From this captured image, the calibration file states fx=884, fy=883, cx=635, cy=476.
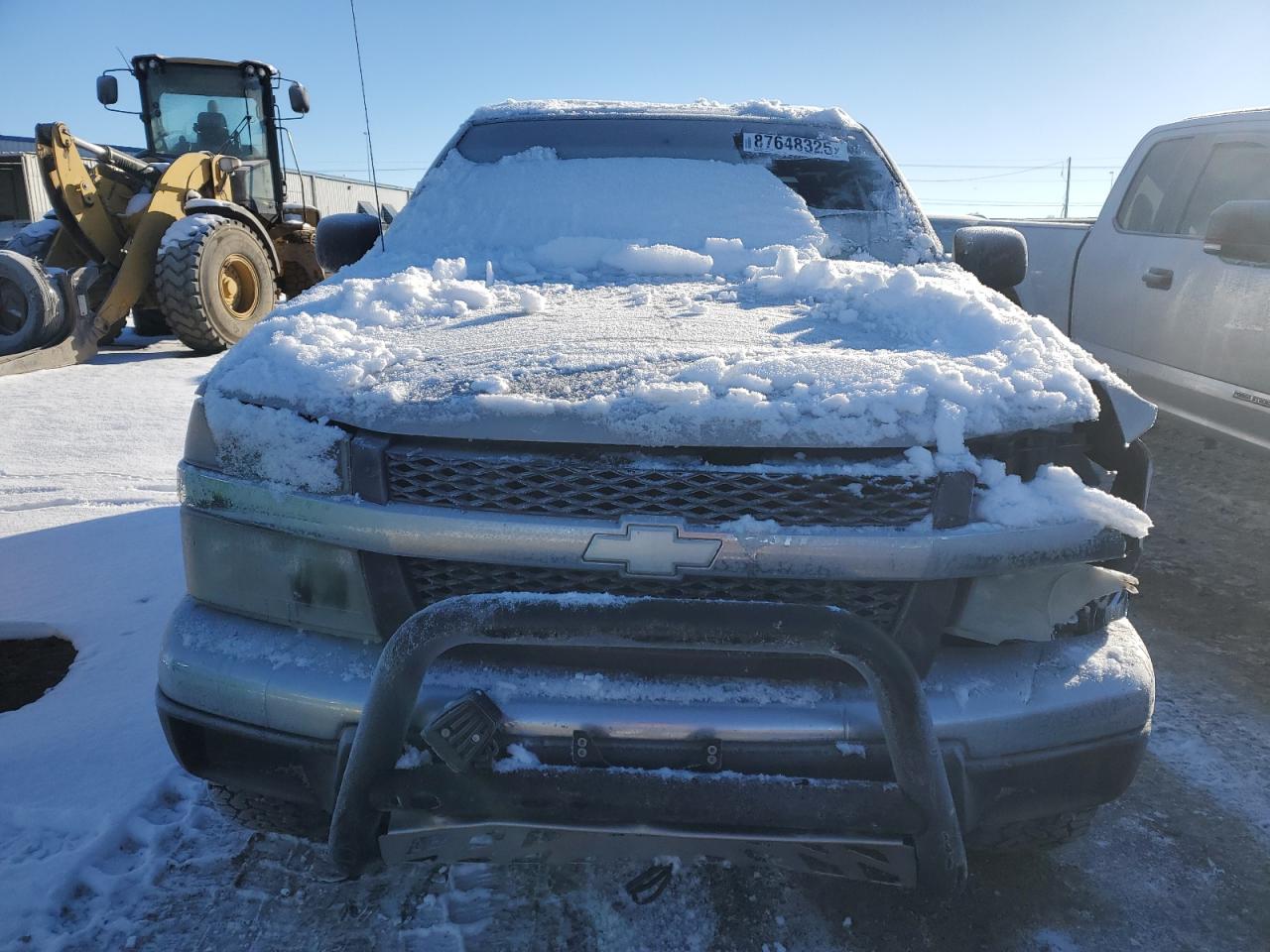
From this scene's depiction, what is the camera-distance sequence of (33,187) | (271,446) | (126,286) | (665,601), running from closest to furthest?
(665,601), (271,446), (126,286), (33,187)

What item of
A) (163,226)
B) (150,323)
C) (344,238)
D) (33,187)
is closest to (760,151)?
(344,238)

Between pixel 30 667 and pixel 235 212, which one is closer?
pixel 30 667

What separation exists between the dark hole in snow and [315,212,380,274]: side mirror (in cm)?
163

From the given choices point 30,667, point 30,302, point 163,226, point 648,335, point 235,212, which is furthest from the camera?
point 235,212

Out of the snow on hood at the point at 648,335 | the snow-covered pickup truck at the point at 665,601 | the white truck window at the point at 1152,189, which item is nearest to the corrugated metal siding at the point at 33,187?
the snow on hood at the point at 648,335

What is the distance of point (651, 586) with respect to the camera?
61.3 inches

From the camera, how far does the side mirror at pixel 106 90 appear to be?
884 centimetres

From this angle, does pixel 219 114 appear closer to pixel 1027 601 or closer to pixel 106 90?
pixel 106 90

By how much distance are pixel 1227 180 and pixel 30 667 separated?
5637 millimetres

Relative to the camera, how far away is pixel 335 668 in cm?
161

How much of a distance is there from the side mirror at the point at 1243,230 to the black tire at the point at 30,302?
28.3 feet

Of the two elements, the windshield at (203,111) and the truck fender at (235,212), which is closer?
the truck fender at (235,212)

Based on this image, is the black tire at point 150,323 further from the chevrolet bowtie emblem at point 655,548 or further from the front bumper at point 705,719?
the chevrolet bowtie emblem at point 655,548

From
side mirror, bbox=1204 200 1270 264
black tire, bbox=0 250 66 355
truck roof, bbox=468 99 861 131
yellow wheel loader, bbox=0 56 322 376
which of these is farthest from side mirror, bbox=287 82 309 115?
side mirror, bbox=1204 200 1270 264
